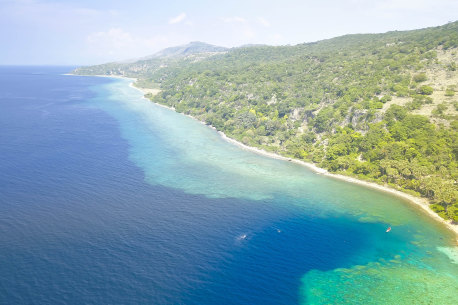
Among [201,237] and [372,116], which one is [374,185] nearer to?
[372,116]

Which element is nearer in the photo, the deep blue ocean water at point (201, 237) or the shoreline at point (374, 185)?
the deep blue ocean water at point (201, 237)

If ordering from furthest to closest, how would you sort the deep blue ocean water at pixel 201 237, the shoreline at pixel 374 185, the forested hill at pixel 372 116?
the forested hill at pixel 372 116 < the shoreline at pixel 374 185 < the deep blue ocean water at pixel 201 237

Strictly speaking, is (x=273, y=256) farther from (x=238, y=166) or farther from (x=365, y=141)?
(x=365, y=141)

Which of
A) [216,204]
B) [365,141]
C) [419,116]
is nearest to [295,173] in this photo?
[365,141]

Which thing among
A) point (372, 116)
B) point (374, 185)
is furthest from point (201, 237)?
point (372, 116)

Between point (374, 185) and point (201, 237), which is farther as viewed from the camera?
point (374, 185)

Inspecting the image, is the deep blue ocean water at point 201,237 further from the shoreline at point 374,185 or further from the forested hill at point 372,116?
the forested hill at point 372,116

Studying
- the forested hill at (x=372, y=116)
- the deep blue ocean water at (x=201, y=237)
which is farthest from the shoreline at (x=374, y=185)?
the deep blue ocean water at (x=201, y=237)
